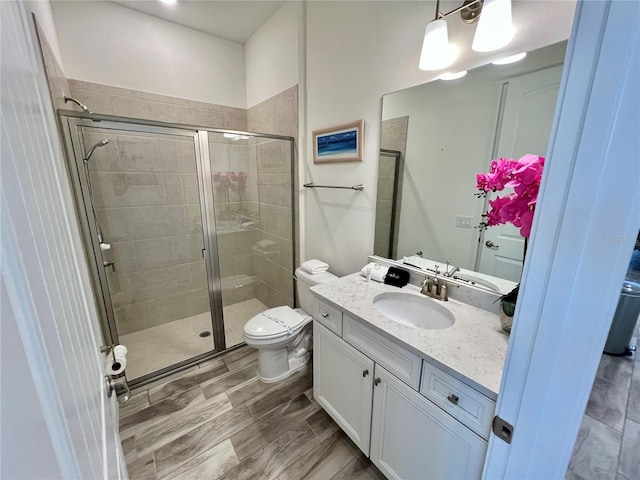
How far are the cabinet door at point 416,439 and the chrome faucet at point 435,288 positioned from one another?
1.62 ft

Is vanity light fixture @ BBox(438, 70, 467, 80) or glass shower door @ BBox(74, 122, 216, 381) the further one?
glass shower door @ BBox(74, 122, 216, 381)

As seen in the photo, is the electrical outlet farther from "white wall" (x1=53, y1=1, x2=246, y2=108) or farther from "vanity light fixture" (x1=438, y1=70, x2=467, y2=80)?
"white wall" (x1=53, y1=1, x2=246, y2=108)

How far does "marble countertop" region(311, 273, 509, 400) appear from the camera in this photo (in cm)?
86

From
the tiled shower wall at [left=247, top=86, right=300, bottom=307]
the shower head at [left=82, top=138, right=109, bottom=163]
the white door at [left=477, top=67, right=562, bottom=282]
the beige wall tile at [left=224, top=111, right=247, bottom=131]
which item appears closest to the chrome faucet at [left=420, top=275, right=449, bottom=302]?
the white door at [left=477, top=67, right=562, bottom=282]

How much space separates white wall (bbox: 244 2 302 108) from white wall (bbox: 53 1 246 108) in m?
0.19

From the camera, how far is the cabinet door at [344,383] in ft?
4.18

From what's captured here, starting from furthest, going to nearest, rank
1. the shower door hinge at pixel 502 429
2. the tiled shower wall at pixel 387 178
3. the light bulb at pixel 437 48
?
the tiled shower wall at pixel 387 178, the light bulb at pixel 437 48, the shower door hinge at pixel 502 429

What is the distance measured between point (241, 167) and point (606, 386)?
2658mm

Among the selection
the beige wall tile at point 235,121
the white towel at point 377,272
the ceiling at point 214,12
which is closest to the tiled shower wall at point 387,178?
the white towel at point 377,272

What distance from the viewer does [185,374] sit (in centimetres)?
203

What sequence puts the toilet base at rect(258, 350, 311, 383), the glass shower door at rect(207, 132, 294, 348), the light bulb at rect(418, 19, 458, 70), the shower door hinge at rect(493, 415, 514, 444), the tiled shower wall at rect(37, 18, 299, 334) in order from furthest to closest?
the glass shower door at rect(207, 132, 294, 348) < the tiled shower wall at rect(37, 18, 299, 334) < the toilet base at rect(258, 350, 311, 383) < the light bulb at rect(418, 19, 458, 70) < the shower door hinge at rect(493, 415, 514, 444)

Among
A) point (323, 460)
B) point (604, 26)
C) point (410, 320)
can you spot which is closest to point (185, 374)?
point (323, 460)

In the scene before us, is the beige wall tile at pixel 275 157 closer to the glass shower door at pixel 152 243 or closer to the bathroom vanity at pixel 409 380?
the glass shower door at pixel 152 243

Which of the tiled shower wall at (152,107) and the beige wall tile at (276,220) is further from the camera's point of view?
the beige wall tile at (276,220)
